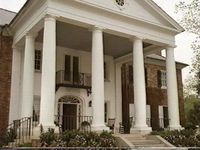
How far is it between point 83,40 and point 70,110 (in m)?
5.04

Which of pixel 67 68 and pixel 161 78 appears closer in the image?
pixel 67 68

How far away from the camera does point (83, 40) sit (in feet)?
62.1

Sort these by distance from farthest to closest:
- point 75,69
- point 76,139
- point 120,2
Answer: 1. point 75,69
2. point 120,2
3. point 76,139

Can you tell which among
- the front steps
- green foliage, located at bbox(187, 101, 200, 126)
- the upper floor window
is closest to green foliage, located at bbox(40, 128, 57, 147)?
the front steps

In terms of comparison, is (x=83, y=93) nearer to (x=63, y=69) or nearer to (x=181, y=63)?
(x=63, y=69)

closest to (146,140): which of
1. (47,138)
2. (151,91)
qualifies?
(47,138)

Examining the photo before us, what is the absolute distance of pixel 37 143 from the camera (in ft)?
39.5

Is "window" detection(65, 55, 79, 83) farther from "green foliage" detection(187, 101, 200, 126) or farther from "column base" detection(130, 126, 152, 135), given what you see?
"green foliage" detection(187, 101, 200, 126)

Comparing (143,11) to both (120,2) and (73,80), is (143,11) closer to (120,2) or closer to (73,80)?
(120,2)

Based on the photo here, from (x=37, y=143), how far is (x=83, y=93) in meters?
8.27

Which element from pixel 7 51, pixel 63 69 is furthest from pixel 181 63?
pixel 7 51

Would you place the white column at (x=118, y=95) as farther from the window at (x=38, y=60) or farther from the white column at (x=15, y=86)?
the white column at (x=15, y=86)

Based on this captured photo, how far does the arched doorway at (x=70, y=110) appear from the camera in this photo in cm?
1920

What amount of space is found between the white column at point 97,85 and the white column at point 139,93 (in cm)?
265
